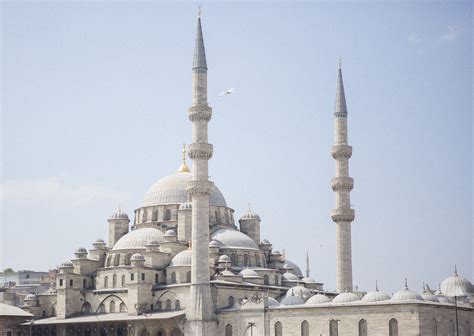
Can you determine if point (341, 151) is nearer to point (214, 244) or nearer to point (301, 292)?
point (301, 292)

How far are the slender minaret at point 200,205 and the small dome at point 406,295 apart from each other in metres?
10.2

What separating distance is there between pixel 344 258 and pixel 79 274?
16.6 meters

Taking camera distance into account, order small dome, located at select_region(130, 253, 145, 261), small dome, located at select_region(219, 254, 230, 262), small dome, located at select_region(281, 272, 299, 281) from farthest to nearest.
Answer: small dome, located at select_region(281, 272, 299, 281)
small dome, located at select_region(219, 254, 230, 262)
small dome, located at select_region(130, 253, 145, 261)

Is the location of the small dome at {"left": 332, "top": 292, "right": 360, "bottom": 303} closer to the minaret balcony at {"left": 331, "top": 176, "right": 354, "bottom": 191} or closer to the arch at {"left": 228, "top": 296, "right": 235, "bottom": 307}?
the arch at {"left": 228, "top": 296, "right": 235, "bottom": 307}

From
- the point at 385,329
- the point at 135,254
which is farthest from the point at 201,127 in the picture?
the point at 385,329

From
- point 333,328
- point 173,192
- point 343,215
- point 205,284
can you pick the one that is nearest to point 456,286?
point 343,215

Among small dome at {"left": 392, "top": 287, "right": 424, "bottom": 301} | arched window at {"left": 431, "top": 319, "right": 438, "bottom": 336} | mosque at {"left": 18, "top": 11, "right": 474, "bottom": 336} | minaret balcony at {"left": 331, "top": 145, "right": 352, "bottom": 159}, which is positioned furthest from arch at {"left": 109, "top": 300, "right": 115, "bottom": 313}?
arched window at {"left": 431, "top": 319, "right": 438, "bottom": 336}

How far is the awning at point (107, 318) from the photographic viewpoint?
4662cm

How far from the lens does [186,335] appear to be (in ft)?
150

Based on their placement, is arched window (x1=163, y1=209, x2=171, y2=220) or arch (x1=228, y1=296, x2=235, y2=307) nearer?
arch (x1=228, y1=296, x2=235, y2=307)

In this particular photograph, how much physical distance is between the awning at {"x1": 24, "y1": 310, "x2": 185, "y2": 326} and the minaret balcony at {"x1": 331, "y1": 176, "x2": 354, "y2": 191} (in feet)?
39.6

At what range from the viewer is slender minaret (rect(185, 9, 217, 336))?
148 ft

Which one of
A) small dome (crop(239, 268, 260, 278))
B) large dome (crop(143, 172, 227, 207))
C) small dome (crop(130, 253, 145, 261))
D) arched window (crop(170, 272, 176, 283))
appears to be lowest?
arched window (crop(170, 272, 176, 283))

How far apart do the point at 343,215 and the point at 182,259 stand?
391 inches
